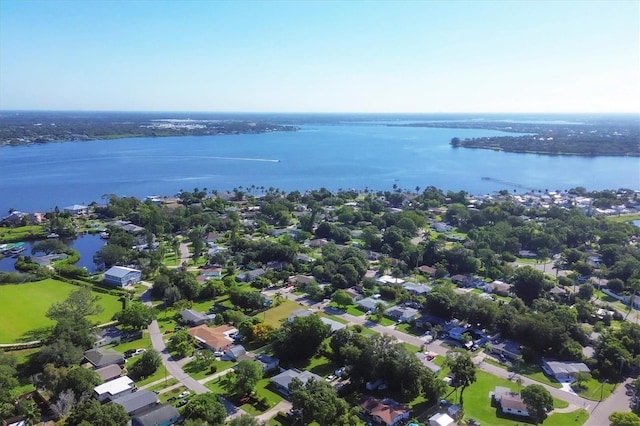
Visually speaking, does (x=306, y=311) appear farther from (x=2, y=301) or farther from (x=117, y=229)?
(x=117, y=229)

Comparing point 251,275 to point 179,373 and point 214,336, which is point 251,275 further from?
point 179,373

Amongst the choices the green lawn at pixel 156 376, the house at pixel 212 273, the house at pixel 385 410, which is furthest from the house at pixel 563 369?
the house at pixel 212 273

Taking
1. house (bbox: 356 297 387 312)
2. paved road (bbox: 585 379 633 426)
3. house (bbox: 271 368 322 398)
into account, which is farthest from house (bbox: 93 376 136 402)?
paved road (bbox: 585 379 633 426)

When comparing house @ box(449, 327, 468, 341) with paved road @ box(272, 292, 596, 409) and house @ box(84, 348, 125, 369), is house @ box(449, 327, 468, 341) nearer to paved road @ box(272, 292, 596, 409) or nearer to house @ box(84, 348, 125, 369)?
paved road @ box(272, 292, 596, 409)

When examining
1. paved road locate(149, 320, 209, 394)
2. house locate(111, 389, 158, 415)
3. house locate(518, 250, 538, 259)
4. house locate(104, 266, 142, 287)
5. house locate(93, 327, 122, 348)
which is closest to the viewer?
house locate(111, 389, 158, 415)

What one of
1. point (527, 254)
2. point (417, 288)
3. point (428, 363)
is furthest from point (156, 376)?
point (527, 254)

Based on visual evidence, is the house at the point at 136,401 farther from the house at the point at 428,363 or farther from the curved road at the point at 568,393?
the curved road at the point at 568,393
